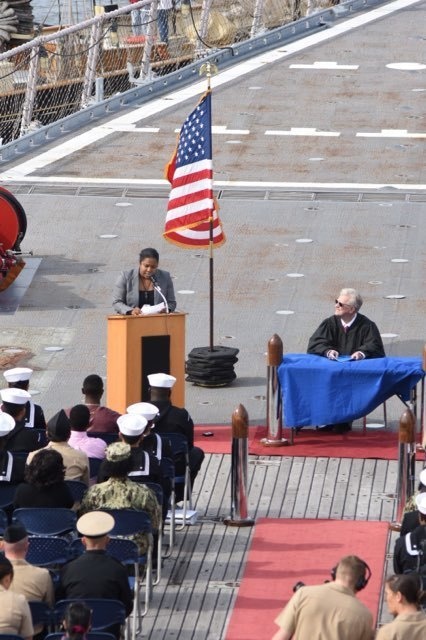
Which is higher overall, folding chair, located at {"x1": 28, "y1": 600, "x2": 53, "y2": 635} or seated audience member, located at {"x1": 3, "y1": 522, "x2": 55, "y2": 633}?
seated audience member, located at {"x1": 3, "y1": 522, "x2": 55, "y2": 633}

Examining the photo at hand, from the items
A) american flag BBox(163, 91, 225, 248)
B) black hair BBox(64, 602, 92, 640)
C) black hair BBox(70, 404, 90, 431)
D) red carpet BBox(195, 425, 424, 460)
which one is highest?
american flag BBox(163, 91, 225, 248)

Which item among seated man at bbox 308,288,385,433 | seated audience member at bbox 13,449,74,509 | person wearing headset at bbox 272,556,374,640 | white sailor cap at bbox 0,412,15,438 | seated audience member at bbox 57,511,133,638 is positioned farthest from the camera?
seated man at bbox 308,288,385,433

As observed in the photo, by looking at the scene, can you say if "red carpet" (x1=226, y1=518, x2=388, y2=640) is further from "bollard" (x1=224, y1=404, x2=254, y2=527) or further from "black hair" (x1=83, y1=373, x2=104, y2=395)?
"black hair" (x1=83, y1=373, x2=104, y2=395)

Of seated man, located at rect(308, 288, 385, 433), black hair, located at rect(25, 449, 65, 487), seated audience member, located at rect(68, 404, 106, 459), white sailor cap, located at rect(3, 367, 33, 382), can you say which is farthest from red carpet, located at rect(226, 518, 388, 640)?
seated man, located at rect(308, 288, 385, 433)

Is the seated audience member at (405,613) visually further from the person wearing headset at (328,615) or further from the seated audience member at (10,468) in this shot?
the seated audience member at (10,468)

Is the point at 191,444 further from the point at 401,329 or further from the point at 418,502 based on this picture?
the point at 401,329

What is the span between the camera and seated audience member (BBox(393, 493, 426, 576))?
1020cm

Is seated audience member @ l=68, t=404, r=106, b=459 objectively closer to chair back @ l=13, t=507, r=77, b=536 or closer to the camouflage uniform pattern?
the camouflage uniform pattern

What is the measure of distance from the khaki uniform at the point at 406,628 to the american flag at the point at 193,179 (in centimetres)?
724

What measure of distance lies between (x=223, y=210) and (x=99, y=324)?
4244 mm

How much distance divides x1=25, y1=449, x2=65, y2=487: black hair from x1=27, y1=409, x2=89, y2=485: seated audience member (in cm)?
64

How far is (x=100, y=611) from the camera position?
9477mm

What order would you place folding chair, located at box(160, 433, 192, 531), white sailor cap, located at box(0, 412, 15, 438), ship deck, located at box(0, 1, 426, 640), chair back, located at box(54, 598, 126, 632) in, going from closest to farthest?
chair back, located at box(54, 598, 126, 632)
white sailor cap, located at box(0, 412, 15, 438)
folding chair, located at box(160, 433, 192, 531)
ship deck, located at box(0, 1, 426, 640)

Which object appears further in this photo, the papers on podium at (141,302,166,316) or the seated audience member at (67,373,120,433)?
the papers on podium at (141,302,166,316)
